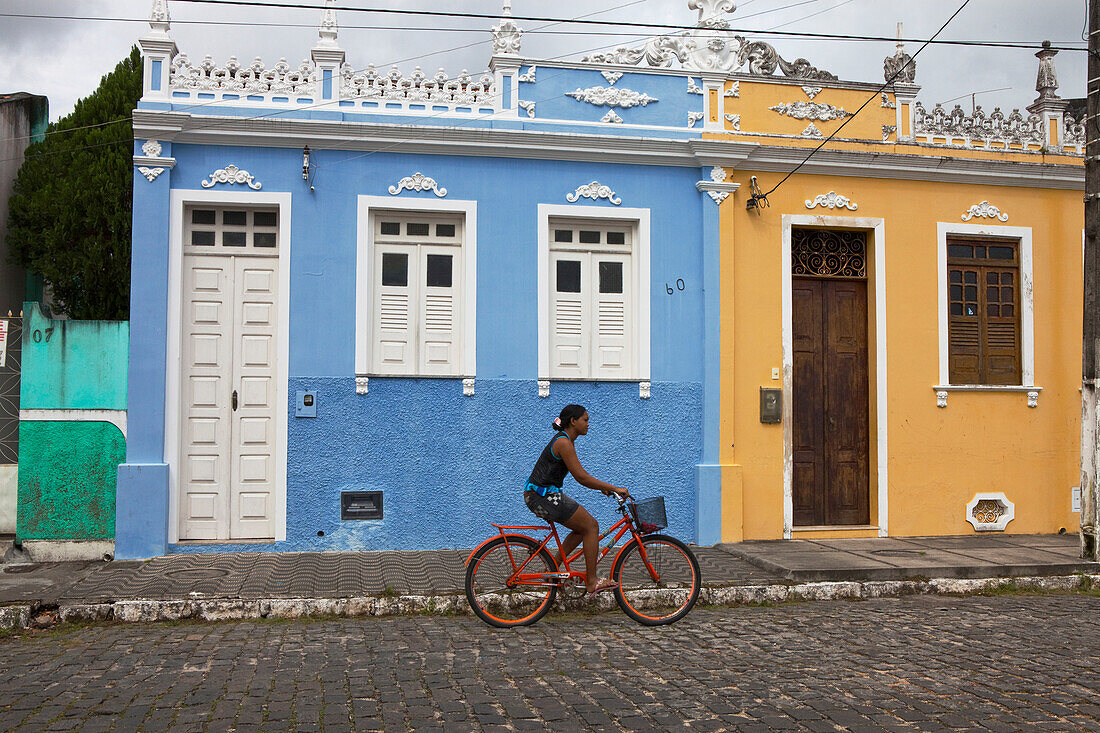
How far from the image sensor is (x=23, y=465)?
912 centimetres

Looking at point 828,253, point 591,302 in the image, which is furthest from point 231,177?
point 828,253

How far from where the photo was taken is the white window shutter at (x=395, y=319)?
984 cm

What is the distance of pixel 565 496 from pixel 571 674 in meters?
1.57

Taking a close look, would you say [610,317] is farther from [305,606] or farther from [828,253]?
[305,606]

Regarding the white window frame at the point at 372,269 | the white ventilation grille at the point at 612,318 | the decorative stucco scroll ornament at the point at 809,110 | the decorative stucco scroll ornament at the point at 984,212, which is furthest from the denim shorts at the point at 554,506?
the decorative stucco scroll ornament at the point at 984,212

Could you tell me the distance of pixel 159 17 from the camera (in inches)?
373

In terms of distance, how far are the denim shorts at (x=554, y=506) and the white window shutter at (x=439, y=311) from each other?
3.27 m

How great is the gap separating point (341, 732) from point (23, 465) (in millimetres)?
6149

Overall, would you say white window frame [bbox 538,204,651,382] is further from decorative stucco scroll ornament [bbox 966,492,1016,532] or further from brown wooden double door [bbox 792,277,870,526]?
A: decorative stucco scroll ornament [bbox 966,492,1016,532]

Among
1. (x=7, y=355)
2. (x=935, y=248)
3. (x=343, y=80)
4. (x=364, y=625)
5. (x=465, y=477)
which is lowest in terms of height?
(x=364, y=625)

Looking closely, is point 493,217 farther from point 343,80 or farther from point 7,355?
point 7,355

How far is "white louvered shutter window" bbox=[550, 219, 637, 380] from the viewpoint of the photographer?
10.2 meters

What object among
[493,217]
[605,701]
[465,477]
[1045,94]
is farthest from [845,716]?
[1045,94]

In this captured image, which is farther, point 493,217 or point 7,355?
point 493,217
